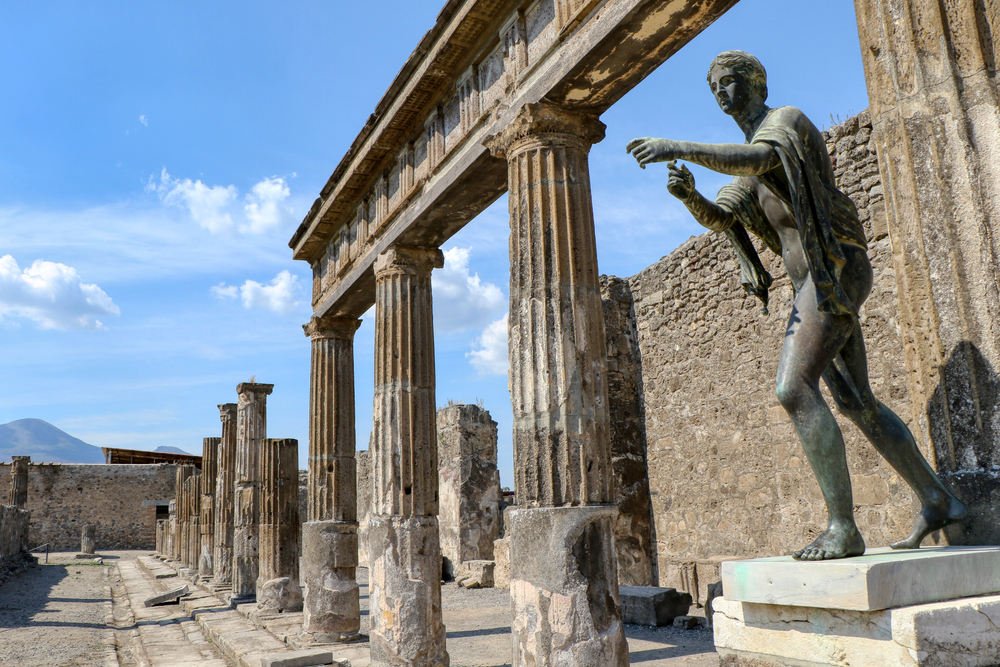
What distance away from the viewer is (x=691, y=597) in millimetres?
8961

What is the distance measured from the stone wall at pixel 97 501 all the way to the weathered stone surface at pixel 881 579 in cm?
3817

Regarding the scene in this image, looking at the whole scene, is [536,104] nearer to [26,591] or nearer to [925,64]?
[925,64]

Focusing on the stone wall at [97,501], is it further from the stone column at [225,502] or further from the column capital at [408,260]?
the column capital at [408,260]

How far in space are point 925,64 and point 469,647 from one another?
6780mm

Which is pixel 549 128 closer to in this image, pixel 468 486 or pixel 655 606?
pixel 655 606

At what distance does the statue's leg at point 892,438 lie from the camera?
8.27 feet

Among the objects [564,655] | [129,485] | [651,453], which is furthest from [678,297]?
[129,485]

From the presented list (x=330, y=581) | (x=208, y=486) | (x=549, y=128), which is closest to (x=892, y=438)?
(x=549, y=128)

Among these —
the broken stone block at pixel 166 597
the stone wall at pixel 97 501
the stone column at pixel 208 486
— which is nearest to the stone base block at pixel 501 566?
the broken stone block at pixel 166 597

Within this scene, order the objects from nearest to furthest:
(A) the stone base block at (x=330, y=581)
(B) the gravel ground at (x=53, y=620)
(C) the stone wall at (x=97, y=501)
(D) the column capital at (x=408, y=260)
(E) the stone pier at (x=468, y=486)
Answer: (D) the column capital at (x=408, y=260) < (A) the stone base block at (x=330, y=581) < (B) the gravel ground at (x=53, y=620) < (E) the stone pier at (x=468, y=486) < (C) the stone wall at (x=97, y=501)

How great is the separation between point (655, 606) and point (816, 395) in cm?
628

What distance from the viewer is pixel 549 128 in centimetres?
517

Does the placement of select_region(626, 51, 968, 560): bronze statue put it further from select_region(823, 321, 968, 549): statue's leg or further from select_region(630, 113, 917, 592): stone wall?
select_region(630, 113, 917, 592): stone wall

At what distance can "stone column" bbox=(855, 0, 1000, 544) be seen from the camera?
8.08ft
